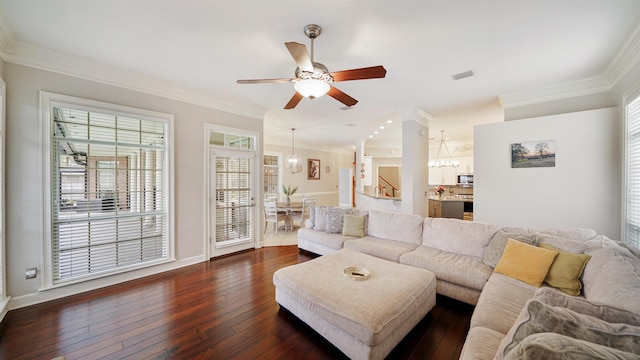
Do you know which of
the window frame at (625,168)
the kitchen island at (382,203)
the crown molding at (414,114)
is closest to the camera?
the window frame at (625,168)

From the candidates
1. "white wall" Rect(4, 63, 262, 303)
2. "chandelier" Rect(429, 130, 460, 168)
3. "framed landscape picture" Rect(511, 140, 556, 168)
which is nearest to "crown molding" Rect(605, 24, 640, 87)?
A: "framed landscape picture" Rect(511, 140, 556, 168)

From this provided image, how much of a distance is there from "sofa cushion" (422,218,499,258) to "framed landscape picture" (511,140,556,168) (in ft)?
4.82

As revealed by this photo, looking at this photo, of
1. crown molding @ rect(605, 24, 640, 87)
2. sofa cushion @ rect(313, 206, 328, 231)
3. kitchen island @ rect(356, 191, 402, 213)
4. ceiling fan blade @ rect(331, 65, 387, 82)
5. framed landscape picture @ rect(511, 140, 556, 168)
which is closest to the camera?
ceiling fan blade @ rect(331, 65, 387, 82)

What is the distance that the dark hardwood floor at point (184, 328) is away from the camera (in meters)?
1.90

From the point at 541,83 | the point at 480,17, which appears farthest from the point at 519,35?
the point at 541,83

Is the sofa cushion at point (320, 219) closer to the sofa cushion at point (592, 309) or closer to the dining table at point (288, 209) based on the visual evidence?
the dining table at point (288, 209)

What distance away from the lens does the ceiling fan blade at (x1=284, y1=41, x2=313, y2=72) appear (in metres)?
1.77

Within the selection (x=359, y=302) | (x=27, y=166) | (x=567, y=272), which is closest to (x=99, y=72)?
(x=27, y=166)

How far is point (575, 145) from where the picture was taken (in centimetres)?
324

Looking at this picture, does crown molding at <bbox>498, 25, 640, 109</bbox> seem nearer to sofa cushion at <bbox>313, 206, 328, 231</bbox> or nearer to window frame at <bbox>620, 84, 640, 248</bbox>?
window frame at <bbox>620, 84, 640, 248</bbox>

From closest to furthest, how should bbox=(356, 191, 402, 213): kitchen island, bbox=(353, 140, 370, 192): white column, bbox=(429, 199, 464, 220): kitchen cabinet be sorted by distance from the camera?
bbox=(356, 191, 402, 213): kitchen island < bbox=(429, 199, 464, 220): kitchen cabinet < bbox=(353, 140, 370, 192): white column

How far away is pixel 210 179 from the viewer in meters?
4.05

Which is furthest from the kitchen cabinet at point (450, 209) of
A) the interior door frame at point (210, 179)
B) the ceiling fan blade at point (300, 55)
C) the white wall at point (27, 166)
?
the white wall at point (27, 166)

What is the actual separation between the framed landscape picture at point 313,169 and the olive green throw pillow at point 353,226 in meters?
5.31
